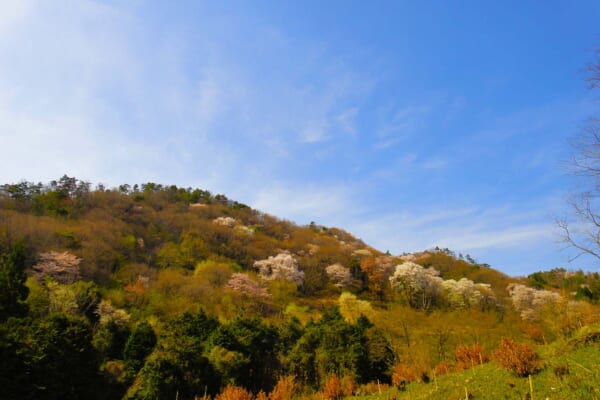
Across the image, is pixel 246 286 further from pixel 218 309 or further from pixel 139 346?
pixel 139 346

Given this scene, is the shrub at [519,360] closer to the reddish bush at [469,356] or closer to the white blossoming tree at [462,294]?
the reddish bush at [469,356]

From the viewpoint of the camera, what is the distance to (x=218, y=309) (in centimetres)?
3647

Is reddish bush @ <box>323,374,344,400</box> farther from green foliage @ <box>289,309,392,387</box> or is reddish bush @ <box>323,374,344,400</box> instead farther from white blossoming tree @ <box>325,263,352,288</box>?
white blossoming tree @ <box>325,263,352,288</box>

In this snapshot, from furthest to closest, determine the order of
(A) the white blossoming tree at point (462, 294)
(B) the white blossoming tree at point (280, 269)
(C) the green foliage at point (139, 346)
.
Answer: (B) the white blossoming tree at point (280, 269) < (A) the white blossoming tree at point (462, 294) < (C) the green foliage at point (139, 346)

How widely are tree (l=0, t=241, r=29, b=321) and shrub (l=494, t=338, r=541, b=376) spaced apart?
23.6m

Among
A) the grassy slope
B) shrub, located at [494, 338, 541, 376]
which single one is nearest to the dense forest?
shrub, located at [494, 338, 541, 376]

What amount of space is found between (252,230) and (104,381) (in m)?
55.5

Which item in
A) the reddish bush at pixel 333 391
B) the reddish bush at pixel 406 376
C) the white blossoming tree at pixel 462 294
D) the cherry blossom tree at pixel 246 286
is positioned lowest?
the reddish bush at pixel 333 391

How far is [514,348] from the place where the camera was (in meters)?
9.41

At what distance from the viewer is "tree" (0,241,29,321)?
20.9 metres

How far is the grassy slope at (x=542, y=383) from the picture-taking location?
7191mm

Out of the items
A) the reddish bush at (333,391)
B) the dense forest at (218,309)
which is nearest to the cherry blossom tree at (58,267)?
the dense forest at (218,309)

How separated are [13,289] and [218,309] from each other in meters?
17.8

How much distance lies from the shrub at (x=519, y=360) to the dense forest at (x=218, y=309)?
43mm
